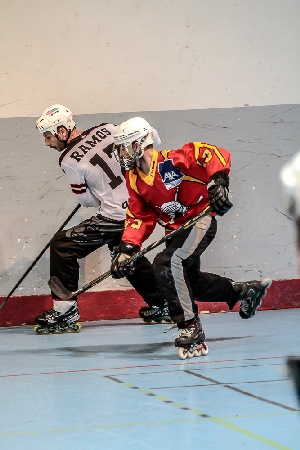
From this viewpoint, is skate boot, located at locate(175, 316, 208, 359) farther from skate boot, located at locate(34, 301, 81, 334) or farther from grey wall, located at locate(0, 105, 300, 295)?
grey wall, located at locate(0, 105, 300, 295)

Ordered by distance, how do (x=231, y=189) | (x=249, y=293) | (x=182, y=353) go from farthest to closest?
(x=231, y=189)
(x=249, y=293)
(x=182, y=353)

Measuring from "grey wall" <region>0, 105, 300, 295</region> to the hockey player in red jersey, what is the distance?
1711 millimetres

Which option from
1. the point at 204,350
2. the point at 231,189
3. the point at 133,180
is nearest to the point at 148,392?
the point at 204,350

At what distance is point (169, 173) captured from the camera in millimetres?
4477

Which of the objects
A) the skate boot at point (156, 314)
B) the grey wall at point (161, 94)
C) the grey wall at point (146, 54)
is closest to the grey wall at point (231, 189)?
the grey wall at point (161, 94)

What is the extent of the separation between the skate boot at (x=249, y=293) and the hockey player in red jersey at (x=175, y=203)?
1.27 feet

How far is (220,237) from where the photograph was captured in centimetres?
657

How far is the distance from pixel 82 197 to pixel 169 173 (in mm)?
1368

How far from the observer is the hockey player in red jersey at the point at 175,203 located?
14.4ft

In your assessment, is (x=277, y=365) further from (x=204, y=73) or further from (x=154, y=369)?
(x=204, y=73)

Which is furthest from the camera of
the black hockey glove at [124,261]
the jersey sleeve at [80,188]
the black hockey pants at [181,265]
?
the jersey sleeve at [80,188]

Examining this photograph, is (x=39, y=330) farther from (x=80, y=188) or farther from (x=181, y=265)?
(x=181, y=265)

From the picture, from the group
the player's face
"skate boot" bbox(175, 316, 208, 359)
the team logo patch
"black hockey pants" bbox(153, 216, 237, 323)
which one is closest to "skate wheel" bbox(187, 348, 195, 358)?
"skate boot" bbox(175, 316, 208, 359)

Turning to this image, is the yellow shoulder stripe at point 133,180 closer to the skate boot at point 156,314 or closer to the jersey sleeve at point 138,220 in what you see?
the jersey sleeve at point 138,220
